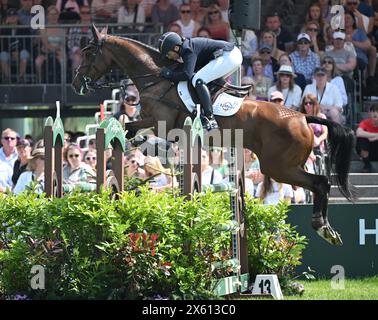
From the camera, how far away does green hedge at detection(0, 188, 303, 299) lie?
30.2 feet

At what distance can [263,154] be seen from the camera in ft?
42.5

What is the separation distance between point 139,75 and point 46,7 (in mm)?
7640

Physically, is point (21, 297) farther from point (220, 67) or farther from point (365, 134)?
point (365, 134)

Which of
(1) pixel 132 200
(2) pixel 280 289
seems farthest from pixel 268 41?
(1) pixel 132 200

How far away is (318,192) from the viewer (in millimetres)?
12742

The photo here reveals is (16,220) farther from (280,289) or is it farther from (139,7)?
(139,7)

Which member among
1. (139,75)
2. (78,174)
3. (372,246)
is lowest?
(372,246)

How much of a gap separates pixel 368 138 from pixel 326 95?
0.93 meters

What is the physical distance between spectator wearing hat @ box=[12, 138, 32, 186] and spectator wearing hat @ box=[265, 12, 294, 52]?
203 inches

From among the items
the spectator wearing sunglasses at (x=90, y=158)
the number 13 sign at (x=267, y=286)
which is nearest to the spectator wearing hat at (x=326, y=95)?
the spectator wearing sunglasses at (x=90, y=158)

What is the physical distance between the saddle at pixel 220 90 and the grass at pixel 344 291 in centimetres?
237

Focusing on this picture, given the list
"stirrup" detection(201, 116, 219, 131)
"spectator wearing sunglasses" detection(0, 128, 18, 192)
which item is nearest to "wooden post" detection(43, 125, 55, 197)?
"stirrup" detection(201, 116, 219, 131)

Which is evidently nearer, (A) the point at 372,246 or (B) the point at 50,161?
(B) the point at 50,161

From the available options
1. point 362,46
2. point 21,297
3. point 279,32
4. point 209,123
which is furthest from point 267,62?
point 21,297
